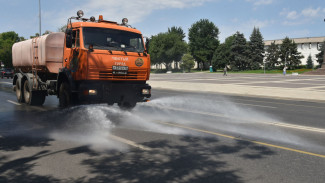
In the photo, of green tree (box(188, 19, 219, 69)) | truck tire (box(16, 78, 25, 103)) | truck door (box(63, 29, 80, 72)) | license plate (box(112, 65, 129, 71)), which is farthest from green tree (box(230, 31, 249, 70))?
truck door (box(63, 29, 80, 72))

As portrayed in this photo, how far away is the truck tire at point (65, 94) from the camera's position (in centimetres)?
963

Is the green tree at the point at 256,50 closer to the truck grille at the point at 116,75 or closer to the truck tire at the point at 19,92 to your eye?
the truck tire at the point at 19,92

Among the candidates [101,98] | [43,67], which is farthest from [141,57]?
[43,67]

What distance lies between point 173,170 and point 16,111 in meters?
8.53

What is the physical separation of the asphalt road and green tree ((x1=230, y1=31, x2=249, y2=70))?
77.0 metres

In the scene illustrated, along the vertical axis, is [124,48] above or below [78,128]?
above

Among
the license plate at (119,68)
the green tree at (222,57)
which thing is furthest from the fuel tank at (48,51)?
the green tree at (222,57)

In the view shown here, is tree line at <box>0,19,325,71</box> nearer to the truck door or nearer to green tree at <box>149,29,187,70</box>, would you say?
green tree at <box>149,29,187,70</box>

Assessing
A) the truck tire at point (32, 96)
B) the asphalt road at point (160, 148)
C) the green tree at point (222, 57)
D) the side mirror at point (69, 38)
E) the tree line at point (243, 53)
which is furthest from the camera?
the green tree at point (222, 57)

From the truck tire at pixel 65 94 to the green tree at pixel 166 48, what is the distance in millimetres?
76205

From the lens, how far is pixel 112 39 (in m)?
9.77

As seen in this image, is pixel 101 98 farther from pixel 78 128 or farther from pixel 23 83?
pixel 23 83

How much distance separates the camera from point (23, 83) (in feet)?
44.1

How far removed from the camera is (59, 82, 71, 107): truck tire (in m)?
9.63
